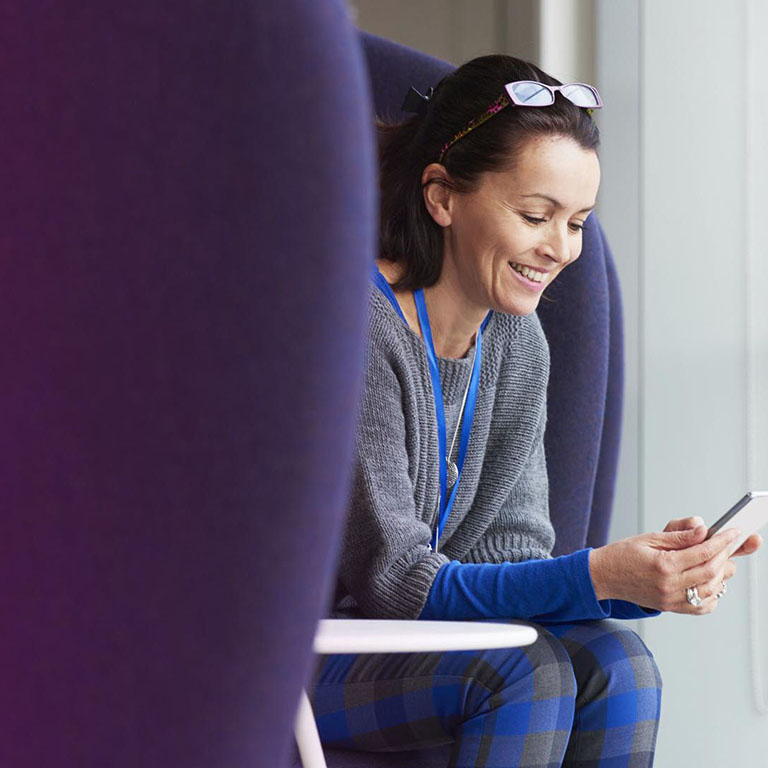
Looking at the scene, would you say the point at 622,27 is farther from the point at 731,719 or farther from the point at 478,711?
the point at 478,711

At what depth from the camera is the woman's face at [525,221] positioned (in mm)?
1276

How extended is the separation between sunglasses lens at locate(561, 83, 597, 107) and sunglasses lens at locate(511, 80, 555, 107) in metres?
0.03

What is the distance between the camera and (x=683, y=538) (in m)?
1.12

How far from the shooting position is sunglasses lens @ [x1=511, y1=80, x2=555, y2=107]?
4.21 ft

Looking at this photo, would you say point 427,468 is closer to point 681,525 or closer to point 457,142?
point 681,525

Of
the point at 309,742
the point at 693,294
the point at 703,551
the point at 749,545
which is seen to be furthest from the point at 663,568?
the point at 693,294

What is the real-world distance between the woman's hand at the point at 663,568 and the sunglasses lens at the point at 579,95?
497mm

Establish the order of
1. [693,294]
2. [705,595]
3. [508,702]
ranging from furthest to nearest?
[693,294] < [705,595] < [508,702]

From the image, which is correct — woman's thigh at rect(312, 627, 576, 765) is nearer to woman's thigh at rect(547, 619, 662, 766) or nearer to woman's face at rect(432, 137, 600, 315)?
woman's thigh at rect(547, 619, 662, 766)

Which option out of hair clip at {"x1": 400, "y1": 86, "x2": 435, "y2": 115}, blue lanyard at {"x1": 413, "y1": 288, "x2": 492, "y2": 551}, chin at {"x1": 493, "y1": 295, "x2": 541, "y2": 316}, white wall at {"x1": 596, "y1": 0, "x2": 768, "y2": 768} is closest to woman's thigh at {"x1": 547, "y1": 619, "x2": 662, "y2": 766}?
blue lanyard at {"x1": 413, "y1": 288, "x2": 492, "y2": 551}

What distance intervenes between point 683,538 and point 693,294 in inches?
44.1

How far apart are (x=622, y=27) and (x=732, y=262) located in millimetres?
504

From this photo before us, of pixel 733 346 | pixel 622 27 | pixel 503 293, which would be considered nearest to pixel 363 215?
pixel 503 293

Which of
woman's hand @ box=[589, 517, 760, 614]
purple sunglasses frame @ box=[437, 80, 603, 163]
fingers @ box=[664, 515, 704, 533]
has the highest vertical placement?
purple sunglasses frame @ box=[437, 80, 603, 163]
